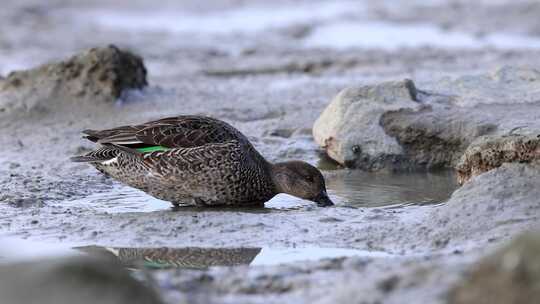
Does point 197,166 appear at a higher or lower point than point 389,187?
higher

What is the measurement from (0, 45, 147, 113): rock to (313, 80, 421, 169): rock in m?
2.63

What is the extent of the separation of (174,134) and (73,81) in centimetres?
389

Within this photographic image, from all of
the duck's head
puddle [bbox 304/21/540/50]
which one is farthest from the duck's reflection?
puddle [bbox 304/21/540/50]

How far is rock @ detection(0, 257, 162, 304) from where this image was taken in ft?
12.6

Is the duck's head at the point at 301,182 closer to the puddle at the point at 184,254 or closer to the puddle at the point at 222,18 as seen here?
the puddle at the point at 184,254

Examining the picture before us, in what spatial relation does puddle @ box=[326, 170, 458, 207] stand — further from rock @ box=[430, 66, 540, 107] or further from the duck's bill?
rock @ box=[430, 66, 540, 107]

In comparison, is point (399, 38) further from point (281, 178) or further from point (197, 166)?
point (197, 166)

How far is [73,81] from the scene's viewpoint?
35.9ft

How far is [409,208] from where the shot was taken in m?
7.27

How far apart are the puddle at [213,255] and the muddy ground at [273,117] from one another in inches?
4.8

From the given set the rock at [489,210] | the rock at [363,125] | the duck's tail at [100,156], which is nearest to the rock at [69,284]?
the rock at [489,210]

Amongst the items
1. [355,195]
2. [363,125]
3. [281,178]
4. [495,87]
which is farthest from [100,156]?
[495,87]

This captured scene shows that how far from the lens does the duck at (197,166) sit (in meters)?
7.23

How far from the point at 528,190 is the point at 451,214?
47 centimetres
